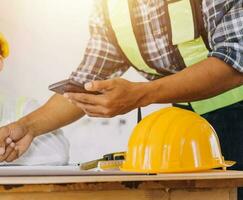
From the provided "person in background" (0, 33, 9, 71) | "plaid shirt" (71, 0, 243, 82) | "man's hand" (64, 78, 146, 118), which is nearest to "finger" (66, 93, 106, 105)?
"man's hand" (64, 78, 146, 118)

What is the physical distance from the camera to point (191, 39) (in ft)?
3.62

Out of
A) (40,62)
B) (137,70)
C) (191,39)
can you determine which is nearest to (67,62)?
(40,62)

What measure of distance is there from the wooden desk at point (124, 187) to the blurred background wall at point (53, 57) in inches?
21.0

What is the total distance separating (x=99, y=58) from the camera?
3.91ft

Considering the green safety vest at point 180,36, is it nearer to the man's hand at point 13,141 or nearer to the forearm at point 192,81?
the forearm at point 192,81

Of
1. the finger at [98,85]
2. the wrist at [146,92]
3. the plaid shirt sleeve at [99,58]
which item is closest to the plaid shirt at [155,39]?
the plaid shirt sleeve at [99,58]

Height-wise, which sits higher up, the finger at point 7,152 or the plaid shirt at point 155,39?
the plaid shirt at point 155,39

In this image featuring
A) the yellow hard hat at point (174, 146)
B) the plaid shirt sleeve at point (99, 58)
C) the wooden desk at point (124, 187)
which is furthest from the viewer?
the plaid shirt sleeve at point (99, 58)

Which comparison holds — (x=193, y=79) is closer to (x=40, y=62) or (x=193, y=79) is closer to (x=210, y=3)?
(x=210, y=3)

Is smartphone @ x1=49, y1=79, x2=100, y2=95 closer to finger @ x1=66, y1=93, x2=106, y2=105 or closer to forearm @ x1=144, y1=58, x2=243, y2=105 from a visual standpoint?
finger @ x1=66, y1=93, x2=106, y2=105

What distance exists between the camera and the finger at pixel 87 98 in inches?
32.4

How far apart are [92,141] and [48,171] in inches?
24.0

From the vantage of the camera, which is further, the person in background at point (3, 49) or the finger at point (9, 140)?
the person in background at point (3, 49)

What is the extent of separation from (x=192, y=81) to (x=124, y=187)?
0.36 metres
